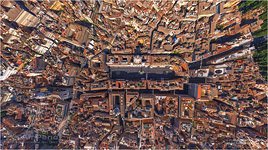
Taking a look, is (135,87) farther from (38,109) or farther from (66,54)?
(38,109)

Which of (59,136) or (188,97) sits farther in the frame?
(59,136)

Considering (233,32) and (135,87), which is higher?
(233,32)

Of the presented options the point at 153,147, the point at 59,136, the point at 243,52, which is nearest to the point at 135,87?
the point at 153,147

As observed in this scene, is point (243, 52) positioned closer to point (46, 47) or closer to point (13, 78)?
point (46, 47)

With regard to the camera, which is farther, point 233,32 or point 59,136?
point 59,136

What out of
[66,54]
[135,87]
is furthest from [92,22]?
[135,87]

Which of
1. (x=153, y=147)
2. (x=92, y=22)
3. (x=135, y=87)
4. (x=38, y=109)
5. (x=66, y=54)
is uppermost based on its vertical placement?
(x=92, y=22)
